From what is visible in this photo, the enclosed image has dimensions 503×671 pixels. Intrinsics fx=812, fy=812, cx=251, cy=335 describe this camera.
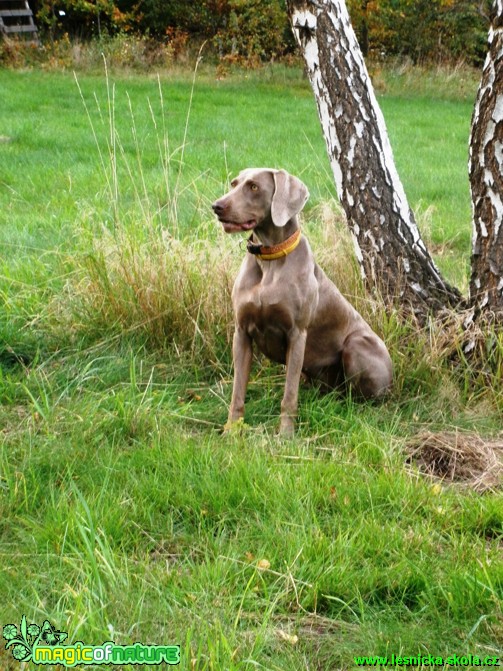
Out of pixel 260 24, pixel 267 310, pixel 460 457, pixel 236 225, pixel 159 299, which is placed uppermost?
pixel 260 24

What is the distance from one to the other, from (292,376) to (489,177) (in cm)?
162

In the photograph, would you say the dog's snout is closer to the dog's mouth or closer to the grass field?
the dog's mouth

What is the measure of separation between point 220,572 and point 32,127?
31.1 feet

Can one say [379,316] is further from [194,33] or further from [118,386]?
[194,33]

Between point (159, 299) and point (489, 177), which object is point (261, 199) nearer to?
point (159, 299)

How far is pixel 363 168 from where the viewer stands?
496 cm

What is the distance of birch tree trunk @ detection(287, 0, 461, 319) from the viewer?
16.3 feet

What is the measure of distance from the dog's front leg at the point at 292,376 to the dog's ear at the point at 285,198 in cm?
58

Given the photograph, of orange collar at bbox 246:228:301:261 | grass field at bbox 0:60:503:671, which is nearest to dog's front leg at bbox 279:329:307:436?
grass field at bbox 0:60:503:671

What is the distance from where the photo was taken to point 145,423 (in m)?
3.80

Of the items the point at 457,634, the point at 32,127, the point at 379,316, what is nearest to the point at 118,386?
the point at 379,316

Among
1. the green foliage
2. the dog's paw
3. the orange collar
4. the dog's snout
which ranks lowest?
the dog's paw

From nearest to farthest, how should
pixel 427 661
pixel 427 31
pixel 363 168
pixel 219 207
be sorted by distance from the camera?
1. pixel 427 661
2. pixel 219 207
3. pixel 363 168
4. pixel 427 31

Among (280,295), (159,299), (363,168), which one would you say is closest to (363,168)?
(363,168)
